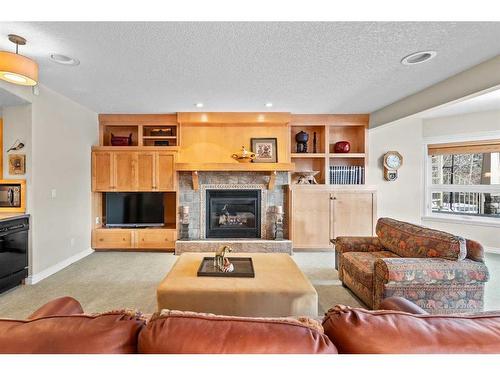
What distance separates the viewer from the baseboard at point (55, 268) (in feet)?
9.89

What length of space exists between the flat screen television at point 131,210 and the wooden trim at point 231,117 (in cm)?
155

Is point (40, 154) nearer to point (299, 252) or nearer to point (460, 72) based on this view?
point (299, 252)

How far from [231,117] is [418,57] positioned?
9.12ft

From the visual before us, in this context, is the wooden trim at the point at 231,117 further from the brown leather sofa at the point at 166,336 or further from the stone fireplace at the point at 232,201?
the brown leather sofa at the point at 166,336

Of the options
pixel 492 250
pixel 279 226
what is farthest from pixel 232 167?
pixel 492 250

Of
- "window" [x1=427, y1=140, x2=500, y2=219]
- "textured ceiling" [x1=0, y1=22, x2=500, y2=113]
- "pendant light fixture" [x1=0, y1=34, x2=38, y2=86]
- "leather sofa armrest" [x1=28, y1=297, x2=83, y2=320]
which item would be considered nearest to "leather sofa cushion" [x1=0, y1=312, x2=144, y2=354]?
"leather sofa armrest" [x1=28, y1=297, x2=83, y2=320]

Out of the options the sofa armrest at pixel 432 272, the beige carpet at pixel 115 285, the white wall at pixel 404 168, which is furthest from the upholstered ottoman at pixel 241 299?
the white wall at pixel 404 168

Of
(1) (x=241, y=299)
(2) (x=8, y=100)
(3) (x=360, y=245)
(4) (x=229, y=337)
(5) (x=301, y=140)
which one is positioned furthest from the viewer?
(5) (x=301, y=140)

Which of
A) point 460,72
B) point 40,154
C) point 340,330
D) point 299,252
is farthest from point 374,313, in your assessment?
point 40,154

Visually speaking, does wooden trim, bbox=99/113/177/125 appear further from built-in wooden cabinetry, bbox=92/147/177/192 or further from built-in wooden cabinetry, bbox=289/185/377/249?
built-in wooden cabinetry, bbox=289/185/377/249

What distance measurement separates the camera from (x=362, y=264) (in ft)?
8.18

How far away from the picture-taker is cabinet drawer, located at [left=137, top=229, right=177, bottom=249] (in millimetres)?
4320

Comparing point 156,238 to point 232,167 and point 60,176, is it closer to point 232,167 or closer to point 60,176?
point 60,176

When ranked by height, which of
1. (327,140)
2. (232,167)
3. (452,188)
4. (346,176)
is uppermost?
(327,140)
